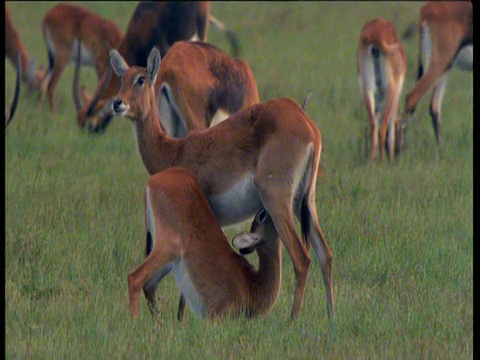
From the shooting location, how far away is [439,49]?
32.4ft

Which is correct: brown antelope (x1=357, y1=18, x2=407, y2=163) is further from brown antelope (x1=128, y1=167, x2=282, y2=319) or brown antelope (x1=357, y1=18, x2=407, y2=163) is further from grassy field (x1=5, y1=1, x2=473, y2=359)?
brown antelope (x1=128, y1=167, x2=282, y2=319)

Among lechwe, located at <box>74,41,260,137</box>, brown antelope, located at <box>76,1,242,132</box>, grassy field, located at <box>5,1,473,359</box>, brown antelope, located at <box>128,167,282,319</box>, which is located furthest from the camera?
brown antelope, located at <box>76,1,242,132</box>

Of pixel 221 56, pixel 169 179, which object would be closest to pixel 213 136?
pixel 169 179

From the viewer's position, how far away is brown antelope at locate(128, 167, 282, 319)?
465 centimetres

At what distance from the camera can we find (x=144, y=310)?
4.87m

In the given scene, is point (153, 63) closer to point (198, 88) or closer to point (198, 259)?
point (198, 88)

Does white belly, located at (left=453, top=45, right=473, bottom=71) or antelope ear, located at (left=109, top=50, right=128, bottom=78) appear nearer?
antelope ear, located at (left=109, top=50, right=128, bottom=78)

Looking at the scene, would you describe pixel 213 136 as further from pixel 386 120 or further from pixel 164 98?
pixel 386 120

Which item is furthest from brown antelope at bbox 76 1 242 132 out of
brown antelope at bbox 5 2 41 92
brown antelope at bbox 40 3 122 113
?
brown antelope at bbox 5 2 41 92

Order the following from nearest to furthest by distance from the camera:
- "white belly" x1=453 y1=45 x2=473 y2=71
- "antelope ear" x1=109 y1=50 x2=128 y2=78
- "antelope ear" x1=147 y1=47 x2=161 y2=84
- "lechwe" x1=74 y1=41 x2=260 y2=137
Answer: "antelope ear" x1=147 y1=47 x2=161 y2=84, "antelope ear" x1=109 y1=50 x2=128 y2=78, "lechwe" x1=74 y1=41 x2=260 y2=137, "white belly" x1=453 y1=45 x2=473 y2=71

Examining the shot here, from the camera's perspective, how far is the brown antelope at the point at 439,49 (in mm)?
9797

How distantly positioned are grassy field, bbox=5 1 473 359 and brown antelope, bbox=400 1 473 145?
1.04 feet

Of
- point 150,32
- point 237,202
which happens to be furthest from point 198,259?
point 150,32

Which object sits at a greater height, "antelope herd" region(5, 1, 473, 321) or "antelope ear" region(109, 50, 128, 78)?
"antelope ear" region(109, 50, 128, 78)
